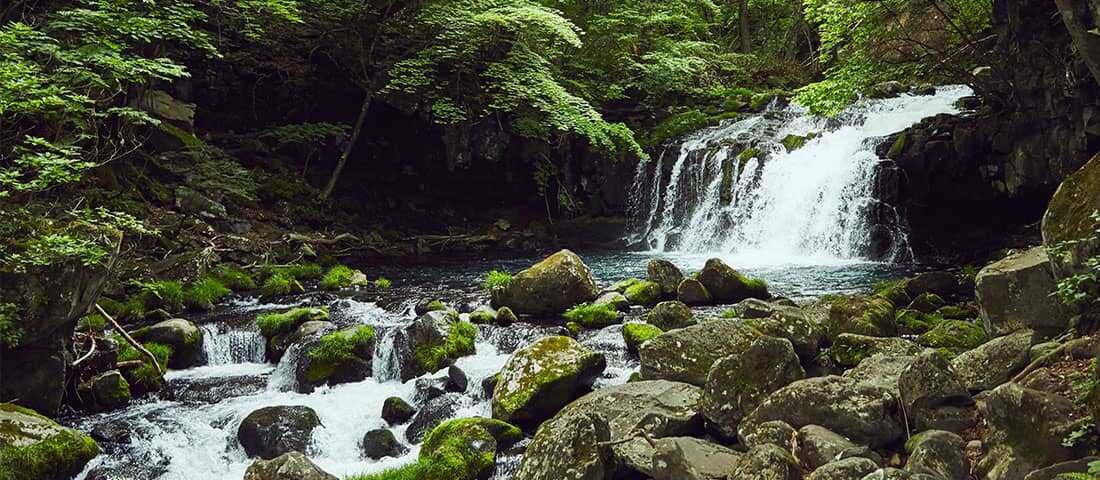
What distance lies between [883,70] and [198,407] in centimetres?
1274

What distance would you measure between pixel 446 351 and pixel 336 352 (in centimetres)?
146

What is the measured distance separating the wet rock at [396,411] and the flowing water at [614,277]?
0.12 metres

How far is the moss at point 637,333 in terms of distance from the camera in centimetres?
864

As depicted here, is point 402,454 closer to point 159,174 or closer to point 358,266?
point 358,266

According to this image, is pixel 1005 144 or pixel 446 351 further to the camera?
pixel 1005 144

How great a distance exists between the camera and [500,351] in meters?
9.20

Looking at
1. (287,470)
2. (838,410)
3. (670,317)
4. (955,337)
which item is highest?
(955,337)

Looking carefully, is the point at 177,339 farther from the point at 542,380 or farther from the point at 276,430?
the point at 542,380

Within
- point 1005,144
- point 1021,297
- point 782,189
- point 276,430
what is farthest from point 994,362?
point 782,189

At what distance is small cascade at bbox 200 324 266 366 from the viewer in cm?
983

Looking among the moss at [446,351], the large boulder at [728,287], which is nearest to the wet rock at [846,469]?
the moss at [446,351]

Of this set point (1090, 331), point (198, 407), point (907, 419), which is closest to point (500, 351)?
point (198, 407)

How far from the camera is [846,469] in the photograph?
4352 mm

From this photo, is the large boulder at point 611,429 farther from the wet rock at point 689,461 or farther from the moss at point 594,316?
the moss at point 594,316
